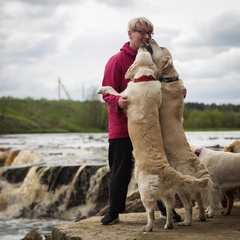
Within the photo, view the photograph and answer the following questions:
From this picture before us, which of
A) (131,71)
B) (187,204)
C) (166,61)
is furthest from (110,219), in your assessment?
(166,61)

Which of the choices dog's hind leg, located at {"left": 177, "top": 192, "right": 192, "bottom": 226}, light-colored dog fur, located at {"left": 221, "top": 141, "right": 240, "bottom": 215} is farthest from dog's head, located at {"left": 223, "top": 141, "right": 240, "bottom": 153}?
dog's hind leg, located at {"left": 177, "top": 192, "right": 192, "bottom": 226}

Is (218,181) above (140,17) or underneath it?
underneath

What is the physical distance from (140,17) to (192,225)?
2.69 meters

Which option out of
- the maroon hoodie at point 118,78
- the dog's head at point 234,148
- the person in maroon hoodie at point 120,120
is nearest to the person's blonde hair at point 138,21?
the person in maroon hoodie at point 120,120

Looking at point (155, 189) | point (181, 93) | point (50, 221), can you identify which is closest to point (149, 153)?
point (155, 189)

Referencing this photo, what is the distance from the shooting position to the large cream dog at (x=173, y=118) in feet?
19.2

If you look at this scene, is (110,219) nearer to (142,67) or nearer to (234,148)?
(142,67)

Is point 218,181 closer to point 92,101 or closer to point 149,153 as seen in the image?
point 149,153

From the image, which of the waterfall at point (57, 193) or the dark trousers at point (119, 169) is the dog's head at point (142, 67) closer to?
the dark trousers at point (119, 169)

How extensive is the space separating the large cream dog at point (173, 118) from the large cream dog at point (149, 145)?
0.51ft

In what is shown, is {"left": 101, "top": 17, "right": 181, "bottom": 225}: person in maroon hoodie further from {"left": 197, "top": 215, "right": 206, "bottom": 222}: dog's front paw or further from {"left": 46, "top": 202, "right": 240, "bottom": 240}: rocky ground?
{"left": 197, "top": 215, "right": 206, "bottom": 222}: dog's front paw

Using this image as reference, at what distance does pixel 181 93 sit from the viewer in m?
6.02

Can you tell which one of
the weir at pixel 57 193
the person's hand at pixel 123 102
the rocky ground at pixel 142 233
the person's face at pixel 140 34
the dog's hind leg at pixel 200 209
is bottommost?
the weir at pixel 57 193

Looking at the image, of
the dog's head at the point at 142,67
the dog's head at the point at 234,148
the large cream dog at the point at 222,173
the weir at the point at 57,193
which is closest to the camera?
the dog's head at the point at 142,67
